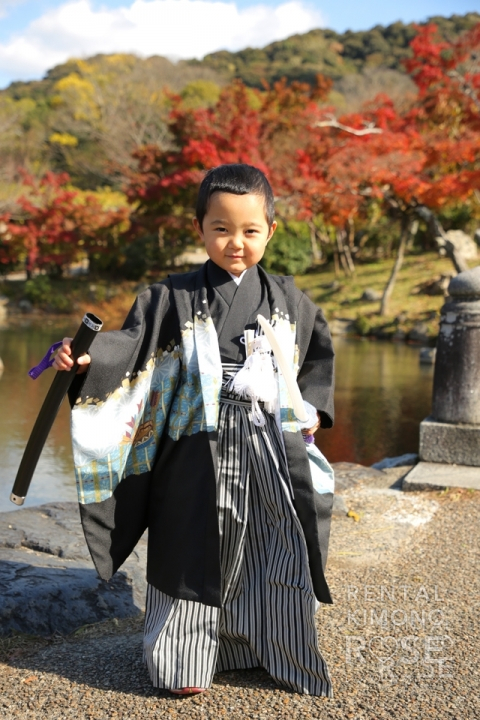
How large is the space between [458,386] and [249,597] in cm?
277

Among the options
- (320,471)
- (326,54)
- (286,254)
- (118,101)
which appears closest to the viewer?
(320,471)

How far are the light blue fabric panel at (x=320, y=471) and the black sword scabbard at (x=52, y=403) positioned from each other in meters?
0.85

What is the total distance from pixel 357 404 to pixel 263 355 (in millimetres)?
5699

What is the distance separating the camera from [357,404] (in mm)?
7809

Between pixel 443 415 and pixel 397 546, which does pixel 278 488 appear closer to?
pixel 397 546

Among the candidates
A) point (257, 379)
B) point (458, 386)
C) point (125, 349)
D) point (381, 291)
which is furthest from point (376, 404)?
point (381, 291)

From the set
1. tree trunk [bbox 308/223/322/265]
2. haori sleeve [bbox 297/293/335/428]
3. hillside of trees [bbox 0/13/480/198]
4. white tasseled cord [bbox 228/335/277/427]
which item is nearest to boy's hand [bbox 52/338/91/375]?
white tasseled cord [bbox 228/335/277/427]

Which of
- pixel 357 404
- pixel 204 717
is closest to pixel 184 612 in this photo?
pixel 204 717

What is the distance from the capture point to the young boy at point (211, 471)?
2160mm

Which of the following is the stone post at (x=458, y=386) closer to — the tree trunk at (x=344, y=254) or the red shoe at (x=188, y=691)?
the red shoe at (x=188, y=691)

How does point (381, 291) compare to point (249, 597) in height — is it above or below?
below

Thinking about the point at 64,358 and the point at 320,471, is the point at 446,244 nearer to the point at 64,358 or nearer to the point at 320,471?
the point at 320,471

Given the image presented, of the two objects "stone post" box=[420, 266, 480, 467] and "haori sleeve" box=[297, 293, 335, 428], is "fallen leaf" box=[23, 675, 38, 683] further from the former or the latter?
"stone post" box=[420, 266, 480, 467]

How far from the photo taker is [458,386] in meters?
4.59
